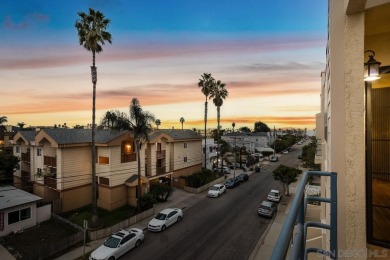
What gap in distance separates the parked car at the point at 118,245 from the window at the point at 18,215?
8.77 m

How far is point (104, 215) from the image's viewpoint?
72.1 ft

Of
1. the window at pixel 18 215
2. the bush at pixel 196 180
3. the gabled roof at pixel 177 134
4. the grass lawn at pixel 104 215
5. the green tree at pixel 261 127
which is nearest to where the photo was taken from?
the window at pixel 18 215

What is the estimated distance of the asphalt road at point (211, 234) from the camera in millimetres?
15445

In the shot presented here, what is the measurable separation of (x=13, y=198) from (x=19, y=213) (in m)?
2.06

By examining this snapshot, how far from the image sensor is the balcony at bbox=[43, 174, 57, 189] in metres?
22.8

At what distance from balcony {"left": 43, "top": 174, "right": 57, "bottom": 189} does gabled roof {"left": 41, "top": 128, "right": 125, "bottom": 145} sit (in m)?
3.74

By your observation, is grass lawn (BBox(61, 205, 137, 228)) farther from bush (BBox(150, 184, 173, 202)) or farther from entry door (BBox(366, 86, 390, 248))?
entry door (BBox(366, 86, 390, 248))

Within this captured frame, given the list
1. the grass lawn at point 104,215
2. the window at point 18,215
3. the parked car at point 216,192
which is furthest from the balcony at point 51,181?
the parked car at point 216,192

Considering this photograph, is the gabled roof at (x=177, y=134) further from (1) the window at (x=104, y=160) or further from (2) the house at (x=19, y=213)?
(2) the house at (x=19, y=213)

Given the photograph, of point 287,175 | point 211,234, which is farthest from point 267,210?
point 287,175

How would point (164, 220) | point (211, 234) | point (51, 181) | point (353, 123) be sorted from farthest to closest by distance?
point (51, 181) → point (164, 220) → point (211, 234) → point (353, 123)

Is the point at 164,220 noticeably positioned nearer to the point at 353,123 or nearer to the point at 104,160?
the point at 104,160

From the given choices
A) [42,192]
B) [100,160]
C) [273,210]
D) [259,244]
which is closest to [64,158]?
[100,160]

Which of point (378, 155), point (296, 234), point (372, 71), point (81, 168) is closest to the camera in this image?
point (296, 234)
